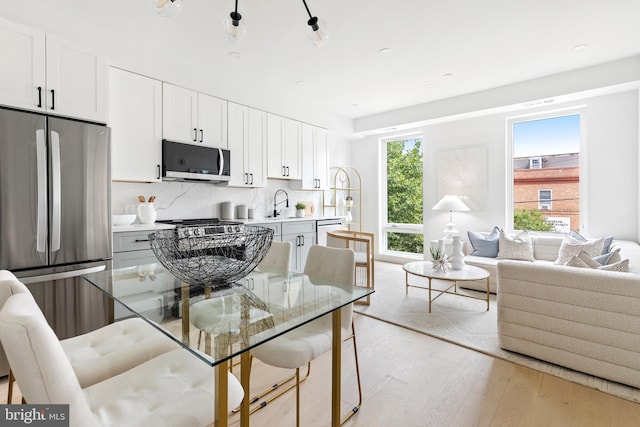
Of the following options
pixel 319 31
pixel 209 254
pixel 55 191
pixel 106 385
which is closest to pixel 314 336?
pixel 209 254

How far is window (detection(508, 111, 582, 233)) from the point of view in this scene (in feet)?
13.9

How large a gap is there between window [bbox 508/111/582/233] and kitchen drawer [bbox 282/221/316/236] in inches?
117

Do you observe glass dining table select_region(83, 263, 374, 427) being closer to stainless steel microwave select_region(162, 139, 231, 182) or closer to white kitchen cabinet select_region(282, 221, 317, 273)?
stainless steel microwave select_region(162, 139, 231, 182)

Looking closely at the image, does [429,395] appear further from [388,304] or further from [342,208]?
[342,208]

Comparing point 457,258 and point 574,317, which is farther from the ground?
point 457,258

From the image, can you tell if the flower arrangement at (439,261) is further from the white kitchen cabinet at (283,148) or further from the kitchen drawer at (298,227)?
the white kitchen cabinet at (283,148)

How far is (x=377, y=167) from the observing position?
5973 mm

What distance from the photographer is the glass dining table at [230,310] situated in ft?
3.23

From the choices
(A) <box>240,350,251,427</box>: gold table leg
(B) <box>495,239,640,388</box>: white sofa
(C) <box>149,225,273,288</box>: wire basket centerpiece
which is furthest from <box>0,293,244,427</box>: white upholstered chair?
(B) <box>495,239,640,388</box>: white sofa

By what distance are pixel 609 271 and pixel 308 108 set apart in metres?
4.11

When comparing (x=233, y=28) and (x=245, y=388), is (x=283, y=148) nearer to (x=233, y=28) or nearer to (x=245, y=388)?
(x=233, y=28)

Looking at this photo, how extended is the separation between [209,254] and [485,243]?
12.7 feet

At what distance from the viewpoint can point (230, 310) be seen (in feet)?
4.31

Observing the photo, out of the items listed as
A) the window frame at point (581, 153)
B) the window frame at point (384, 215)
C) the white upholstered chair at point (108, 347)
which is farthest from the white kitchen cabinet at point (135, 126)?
the window frame at point (581, 153)
